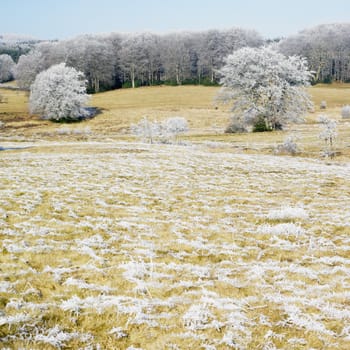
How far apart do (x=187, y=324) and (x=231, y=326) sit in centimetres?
89

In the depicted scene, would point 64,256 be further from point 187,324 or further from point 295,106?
point 295,106

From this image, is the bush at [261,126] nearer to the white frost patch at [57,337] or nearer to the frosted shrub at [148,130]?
the frosted shrub at [148,130]

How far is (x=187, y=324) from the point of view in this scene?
7.41m

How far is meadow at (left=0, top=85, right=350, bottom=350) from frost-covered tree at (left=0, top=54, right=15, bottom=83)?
16477 cm

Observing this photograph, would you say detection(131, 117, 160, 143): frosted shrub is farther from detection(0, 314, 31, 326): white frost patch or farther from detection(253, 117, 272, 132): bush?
detection(0, 314, 31, 326): white frost patch

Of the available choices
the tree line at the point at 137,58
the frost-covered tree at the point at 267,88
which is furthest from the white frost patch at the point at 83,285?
the tree line at the point at 137,58

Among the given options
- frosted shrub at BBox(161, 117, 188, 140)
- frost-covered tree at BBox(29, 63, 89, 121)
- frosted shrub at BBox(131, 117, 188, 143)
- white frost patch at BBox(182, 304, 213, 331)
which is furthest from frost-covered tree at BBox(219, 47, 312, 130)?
white frost patch at BBox(182, 304, 213, 331)

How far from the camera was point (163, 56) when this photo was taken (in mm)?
140750

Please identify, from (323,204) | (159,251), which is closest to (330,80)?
(323,204)

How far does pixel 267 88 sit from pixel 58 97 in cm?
4944

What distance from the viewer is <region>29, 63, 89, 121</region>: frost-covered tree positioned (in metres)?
82.9

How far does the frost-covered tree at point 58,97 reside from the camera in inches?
3265

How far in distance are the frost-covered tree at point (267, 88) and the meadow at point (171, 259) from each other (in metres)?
35.2

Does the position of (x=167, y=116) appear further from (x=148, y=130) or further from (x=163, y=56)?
(x=163, y=56)
